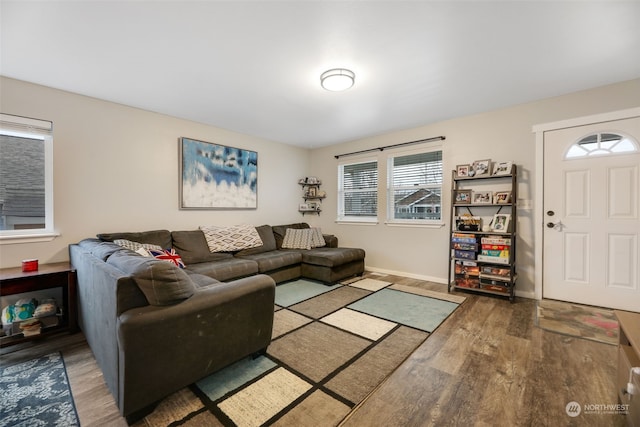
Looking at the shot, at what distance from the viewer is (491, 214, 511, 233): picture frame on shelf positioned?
124 inches

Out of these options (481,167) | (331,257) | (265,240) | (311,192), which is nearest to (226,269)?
(265,240)

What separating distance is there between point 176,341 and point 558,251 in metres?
3.90

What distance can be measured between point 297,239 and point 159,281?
309cm

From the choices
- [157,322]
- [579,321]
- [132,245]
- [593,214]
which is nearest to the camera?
[157,322]

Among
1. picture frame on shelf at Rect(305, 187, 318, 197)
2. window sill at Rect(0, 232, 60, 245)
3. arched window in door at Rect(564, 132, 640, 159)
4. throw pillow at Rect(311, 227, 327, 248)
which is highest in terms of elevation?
arched window in door at Rect(564, 132, 640, 159)

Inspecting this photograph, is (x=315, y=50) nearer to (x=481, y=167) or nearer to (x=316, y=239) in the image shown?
(x=481, y=167)

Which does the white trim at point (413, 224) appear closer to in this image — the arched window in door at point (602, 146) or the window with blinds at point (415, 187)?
the window with blinds at point (415, 187)

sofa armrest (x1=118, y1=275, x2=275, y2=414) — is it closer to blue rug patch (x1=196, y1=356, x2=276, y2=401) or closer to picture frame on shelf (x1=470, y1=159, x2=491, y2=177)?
blue rug patch (x1=196, y1=356, x2=276, y2=401)

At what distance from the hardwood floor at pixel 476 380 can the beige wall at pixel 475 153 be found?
1.46 metres

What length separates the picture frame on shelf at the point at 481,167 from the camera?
3.28 metres

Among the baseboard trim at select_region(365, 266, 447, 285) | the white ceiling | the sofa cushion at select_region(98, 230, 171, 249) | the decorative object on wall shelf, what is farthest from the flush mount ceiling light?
the baseboard trim at select_region(365, 266, 447, 285)

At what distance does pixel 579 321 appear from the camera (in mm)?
2463

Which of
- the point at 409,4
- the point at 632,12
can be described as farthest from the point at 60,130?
the point at 632,12

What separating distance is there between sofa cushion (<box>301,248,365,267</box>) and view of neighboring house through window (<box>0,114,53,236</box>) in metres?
2.92
